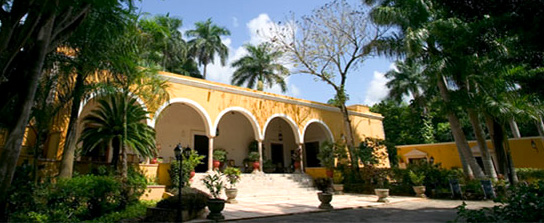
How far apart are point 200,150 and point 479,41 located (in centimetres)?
1365

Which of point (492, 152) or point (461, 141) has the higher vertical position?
point (461, 141)

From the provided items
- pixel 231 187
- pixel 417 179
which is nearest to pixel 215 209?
pixel 231 187

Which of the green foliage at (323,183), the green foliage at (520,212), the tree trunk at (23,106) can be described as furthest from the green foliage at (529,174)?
the tree trunk at (23,106)

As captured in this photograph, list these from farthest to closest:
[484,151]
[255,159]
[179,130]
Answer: [179,130] < [255,159] < [484,151]

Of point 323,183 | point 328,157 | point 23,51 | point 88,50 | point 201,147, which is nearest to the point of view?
point 23,51

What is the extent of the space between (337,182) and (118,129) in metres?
10.5

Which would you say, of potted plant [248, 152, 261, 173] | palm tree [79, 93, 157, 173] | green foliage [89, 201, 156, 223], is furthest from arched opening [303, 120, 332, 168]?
green foliage [89, 201, 156, 223]

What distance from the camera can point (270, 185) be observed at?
44.1ft

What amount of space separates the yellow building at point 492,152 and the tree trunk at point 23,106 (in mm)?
17166

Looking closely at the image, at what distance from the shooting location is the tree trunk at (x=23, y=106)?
4949 mm

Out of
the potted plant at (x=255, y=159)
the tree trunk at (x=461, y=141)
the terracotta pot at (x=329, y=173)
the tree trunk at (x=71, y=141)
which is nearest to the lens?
the tree trunk at (x=71, y=141)

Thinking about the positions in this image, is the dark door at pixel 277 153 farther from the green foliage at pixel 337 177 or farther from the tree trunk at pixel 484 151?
the tree trunk at pixel 484 151

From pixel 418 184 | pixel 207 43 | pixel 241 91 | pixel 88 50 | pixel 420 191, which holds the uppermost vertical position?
pixel 207 43

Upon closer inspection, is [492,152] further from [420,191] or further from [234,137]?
[234,137]
